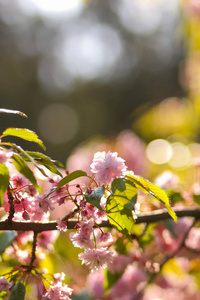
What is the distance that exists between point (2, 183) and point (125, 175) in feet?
0.66

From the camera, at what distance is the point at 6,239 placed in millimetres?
838

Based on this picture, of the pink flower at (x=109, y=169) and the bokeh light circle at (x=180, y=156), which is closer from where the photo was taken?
the pink flower at (x=109, y=169)

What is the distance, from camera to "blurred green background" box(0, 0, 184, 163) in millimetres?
12055

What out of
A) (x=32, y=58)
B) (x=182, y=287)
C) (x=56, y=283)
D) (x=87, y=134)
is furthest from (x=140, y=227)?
(x=32, y=58)

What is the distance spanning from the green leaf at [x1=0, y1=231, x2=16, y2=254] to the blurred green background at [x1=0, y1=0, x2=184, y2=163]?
9755 millimetres

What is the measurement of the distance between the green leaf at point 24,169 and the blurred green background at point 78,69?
999 centimetres

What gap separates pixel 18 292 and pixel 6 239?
0.16 meters

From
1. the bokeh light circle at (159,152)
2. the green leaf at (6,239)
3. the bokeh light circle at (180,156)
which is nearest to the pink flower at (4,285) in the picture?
the green leaf at (6,239)

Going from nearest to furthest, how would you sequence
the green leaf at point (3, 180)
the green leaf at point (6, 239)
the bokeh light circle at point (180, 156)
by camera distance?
the green leaf at point (3, 180) < the green leaf at point (6, 239) < the bokeh light circle at point (180, 156)

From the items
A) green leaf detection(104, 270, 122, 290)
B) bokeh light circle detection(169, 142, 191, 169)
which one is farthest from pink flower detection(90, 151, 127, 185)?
bokeh light circle detection(169, 142, 191, 169)

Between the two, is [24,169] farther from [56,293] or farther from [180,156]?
[180,156]

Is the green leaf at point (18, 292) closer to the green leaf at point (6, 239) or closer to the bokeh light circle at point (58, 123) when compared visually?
the green leaf at point (6, 239)

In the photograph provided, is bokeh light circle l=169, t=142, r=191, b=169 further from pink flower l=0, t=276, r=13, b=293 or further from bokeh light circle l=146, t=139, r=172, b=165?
pink flower l=0, t=276, r=13, b=293

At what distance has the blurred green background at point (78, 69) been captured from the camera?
1205 centimetres
